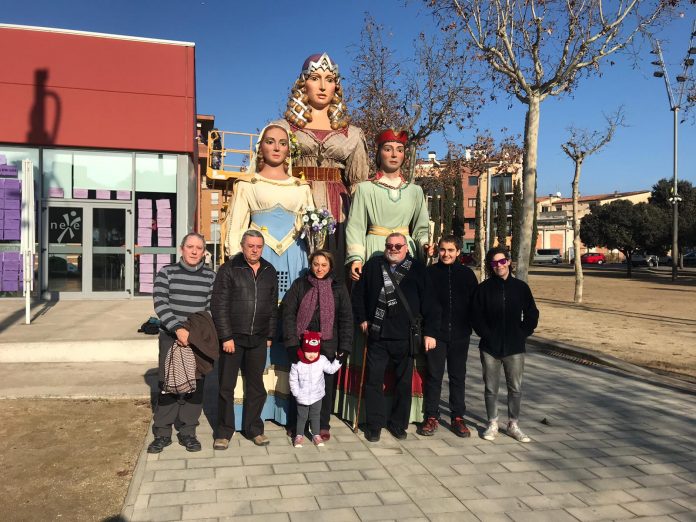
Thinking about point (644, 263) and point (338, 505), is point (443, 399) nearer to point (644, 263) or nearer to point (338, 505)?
point (338, 505)

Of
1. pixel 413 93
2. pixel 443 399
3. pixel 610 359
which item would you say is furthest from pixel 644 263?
pixel 443 399

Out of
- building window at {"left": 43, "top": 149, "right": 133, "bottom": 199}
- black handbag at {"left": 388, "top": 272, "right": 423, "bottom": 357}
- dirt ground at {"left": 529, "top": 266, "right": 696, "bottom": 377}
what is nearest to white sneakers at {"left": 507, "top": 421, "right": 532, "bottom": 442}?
black handbag at {"left": 388, "top": 272, "right": 423, "bottom": 357}

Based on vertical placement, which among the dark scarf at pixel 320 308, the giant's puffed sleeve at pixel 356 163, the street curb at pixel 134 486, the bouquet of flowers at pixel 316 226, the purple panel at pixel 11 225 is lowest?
the street curb at pixel 134 486

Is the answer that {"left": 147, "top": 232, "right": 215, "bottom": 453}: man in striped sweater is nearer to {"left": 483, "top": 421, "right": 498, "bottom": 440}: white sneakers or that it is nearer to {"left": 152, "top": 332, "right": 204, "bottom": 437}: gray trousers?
{"left": 152, "top": 332, "right": 204, "bottom": 437}: gray trousers

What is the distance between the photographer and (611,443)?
471 centimetres

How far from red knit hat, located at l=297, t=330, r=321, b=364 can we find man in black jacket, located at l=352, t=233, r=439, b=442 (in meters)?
0.45

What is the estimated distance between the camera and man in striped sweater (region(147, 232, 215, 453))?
4180mm

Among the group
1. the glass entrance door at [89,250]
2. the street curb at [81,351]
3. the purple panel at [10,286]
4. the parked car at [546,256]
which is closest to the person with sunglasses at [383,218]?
the street curb at [81,351]

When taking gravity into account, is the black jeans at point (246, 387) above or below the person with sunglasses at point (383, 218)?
below

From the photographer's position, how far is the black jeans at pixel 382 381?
179 inches

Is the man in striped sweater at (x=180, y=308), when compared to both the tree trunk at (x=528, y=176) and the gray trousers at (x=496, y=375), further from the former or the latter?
the tree trunk at (x=528, y=176)

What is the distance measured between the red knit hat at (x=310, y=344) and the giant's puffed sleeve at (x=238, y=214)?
1062 millimetres

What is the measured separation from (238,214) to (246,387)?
1.50m

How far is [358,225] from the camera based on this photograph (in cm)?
496
